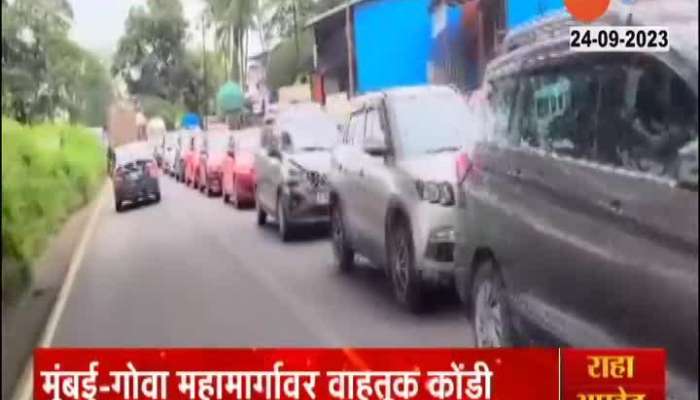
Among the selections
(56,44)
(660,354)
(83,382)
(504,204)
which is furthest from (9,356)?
(660,354)

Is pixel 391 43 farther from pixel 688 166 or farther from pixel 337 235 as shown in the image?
pixel 688 166

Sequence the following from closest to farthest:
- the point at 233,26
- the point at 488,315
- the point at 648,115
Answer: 1. the point at 648,115
2. the point at 488,315
3. the point at 233,26

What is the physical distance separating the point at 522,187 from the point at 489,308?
0.28 metres

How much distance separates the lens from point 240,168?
2.51 metres

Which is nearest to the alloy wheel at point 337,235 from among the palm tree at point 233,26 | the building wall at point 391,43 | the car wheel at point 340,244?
the car wheel at point 340,244

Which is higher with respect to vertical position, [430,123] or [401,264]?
[430,123]

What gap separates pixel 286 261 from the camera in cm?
240

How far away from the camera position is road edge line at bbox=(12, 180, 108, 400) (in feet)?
7.09

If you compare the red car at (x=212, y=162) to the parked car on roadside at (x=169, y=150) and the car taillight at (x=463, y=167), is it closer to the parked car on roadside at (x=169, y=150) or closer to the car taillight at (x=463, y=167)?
the parked car on roadside at (x=169, y=150)

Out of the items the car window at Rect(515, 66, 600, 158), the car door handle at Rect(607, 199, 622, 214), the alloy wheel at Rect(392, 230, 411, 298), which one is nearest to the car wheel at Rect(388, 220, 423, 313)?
the alloy wheel at Rect(392, 230, 411, 298)

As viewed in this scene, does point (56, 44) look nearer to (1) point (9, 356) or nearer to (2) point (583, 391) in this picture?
(1) point (9, 356)

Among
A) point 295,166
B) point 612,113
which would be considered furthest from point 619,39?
point 295,166

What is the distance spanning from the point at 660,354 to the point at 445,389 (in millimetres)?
455

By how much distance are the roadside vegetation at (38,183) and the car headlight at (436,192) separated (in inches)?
29.1
